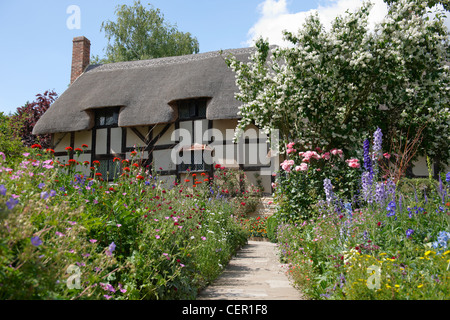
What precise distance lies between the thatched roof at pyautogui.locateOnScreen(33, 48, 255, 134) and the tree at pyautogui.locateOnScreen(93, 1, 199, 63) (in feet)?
19.2

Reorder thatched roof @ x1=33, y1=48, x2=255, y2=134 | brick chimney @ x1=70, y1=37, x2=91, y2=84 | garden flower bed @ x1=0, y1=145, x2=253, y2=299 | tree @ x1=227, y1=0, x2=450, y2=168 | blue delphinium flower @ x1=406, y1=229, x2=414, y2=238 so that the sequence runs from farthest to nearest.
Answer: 1. brick chimney @ x1=70, y1=37, x2=91, y2=84
2. thatched roof @ x1=33, y1=48, x2=255, y2=134
3. tree @ x1=227, y1=0, x2=450, y2=168
4. blue delphinium flower @ x1=406, y1=229, x2=414, y2=238
5. garden flower bed @ x1=0, y1=145, x2=253, y2=299

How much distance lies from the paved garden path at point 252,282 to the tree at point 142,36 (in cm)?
1734

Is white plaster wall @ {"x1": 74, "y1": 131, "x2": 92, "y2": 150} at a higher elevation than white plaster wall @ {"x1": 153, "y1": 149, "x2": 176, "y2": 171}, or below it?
higher

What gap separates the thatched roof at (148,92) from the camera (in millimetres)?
12188

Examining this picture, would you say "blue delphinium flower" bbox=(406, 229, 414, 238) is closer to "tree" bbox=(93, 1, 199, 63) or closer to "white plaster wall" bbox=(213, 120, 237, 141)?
"white plaster wall" bbox=(213, 120, 237, 141)

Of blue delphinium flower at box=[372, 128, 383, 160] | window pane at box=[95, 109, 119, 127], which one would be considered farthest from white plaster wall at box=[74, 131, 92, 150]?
blue delphinium flower at box=[372, 128, 383, 160]

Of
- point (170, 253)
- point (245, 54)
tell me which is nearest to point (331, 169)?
point (170, 253)

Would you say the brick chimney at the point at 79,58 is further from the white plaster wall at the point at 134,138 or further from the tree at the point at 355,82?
the tree at the point at 355,82

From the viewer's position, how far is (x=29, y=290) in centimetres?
160

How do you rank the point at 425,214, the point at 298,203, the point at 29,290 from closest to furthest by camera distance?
the point at 29,290
the point at 425,214
the point at 298,203

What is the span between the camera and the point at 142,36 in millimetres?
21172

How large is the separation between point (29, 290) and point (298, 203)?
489cm

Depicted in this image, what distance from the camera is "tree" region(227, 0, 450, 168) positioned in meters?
6.66
